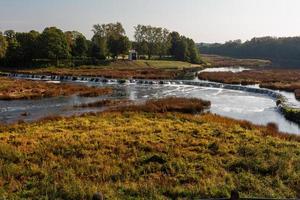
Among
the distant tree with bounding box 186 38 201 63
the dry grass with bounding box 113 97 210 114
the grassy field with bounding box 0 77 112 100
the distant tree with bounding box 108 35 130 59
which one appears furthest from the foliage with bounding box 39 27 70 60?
the dry grass with bounding box 113 97 210 114

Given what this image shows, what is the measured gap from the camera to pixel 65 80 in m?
80.2

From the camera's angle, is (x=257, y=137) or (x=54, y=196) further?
(x=257, y=137)

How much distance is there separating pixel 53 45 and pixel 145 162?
300ft

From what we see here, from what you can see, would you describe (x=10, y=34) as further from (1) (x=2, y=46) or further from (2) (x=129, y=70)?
(2) (x=129, y=70)

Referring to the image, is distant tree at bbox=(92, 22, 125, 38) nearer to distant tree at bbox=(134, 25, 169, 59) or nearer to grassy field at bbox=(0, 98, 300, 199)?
distant tree at bbox=(134, 25, 169, 59)

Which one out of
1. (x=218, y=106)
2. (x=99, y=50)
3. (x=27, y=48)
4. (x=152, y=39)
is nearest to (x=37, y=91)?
(x=218, y=106)

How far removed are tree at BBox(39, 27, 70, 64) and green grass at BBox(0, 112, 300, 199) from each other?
78048mm

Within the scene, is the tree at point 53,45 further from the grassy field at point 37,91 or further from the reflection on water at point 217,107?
the reflection on water at point 217,107

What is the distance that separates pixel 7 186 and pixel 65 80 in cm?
6782

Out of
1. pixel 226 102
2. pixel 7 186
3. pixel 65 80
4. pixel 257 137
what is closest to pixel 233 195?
pixel 7 186

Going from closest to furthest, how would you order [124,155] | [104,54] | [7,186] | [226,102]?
[7,186] < [124,155] < [226,102] < [104,54]

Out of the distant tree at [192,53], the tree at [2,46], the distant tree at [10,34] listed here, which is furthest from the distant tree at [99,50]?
the distant tree at [192,53]

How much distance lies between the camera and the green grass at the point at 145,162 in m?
13.8

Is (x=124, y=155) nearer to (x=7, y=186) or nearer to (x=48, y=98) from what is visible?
(x=7, y=186)
